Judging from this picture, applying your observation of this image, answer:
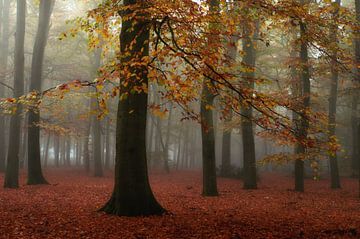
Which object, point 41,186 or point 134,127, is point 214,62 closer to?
point 134,127

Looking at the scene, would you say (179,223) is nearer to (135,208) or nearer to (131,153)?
(135,208)

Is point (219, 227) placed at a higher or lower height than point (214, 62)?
lower

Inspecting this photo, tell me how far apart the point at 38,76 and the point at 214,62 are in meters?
13.6

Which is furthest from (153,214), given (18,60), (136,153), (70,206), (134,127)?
(18,60)

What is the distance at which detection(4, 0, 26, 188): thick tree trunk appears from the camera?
16297mm

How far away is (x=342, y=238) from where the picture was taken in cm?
708

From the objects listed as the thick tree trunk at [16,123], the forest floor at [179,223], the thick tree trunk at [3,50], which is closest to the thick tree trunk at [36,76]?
the thick tree trunk at [16,123]

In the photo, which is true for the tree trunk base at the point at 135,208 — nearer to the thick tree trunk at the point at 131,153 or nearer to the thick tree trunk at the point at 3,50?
the thick tree trunk at the point at 131,153

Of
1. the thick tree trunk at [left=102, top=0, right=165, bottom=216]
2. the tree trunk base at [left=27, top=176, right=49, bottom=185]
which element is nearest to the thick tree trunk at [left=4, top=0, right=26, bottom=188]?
the tree trunk base at [left=27, top=176, right=49, bottom=185]

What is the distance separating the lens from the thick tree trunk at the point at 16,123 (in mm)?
16297

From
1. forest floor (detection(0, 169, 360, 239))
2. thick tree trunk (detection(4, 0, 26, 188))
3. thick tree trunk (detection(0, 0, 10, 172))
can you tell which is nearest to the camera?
forest floor (detection(0, 169, 360, 239))

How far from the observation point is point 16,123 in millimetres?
16656

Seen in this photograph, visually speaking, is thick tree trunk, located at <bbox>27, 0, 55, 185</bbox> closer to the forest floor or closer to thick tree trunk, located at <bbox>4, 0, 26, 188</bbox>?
thick tree trunk, located at <bbox>4, 0, 26, 188</bbox>

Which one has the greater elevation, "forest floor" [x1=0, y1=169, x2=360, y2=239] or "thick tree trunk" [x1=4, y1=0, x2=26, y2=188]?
"thick tree trunk" [x1=4, y1=0, x2=26, y2=188]
